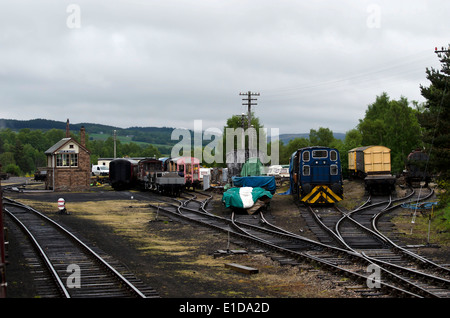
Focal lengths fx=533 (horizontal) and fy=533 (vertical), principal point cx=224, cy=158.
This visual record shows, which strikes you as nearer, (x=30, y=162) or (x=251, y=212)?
(x=251, y=212)

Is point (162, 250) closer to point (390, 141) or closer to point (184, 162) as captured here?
point (184, 162)

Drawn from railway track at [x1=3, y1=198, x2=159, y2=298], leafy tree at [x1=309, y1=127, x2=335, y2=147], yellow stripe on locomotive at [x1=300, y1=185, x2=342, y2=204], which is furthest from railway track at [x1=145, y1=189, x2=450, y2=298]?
leafy tree at [x1=309, y1=127, x2=335, y2=147]

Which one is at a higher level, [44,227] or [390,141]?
[390,141]

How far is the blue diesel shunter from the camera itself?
29.2m

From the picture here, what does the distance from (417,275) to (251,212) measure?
1523 centimetres

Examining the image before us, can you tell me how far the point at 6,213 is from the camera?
26547mm

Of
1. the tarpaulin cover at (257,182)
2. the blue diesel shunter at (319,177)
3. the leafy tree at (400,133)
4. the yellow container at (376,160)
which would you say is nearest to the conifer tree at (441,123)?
the blue diesel shunter at (319,177)

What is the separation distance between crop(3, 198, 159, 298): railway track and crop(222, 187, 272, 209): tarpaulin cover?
33.2ft

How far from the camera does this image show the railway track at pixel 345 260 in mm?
10781

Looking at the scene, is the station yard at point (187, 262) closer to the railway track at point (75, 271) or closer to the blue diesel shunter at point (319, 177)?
the railway track at point (75, 271)

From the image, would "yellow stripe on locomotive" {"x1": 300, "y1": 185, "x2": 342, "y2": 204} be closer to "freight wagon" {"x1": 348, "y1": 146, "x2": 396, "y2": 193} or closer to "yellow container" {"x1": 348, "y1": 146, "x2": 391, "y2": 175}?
"freight wagon" {"x1": 348, "y1": 146, "x2": 396, "y2": 193}

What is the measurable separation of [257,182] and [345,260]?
50.7 ft

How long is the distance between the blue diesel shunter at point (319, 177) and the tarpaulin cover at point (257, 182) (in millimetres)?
1580

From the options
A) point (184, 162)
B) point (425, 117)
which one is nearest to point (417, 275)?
point (425, 117)
